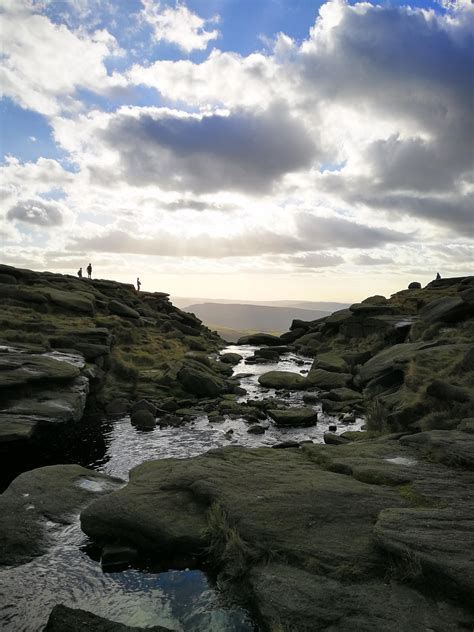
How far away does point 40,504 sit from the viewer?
1257cm

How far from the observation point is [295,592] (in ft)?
27.1

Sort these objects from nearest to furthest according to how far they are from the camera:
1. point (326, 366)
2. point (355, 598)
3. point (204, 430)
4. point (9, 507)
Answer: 1. point (355, 598)
2. point (9, 507)
3. point (204, 430)
4. point (326, 366)

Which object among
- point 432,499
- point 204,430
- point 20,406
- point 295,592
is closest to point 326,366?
point 204,430

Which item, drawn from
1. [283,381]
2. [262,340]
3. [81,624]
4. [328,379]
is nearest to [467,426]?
[81,624]

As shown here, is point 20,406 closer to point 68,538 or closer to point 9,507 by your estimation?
point 9,507

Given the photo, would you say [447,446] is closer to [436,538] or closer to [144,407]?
[436,538]

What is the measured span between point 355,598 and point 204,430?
16.9m

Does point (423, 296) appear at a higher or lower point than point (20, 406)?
higher

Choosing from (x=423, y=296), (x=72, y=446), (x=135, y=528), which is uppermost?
(x=423, y=296)

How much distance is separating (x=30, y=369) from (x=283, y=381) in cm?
2127

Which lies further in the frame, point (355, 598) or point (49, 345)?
point (49, 345)

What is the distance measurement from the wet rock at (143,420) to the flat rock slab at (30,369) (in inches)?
158

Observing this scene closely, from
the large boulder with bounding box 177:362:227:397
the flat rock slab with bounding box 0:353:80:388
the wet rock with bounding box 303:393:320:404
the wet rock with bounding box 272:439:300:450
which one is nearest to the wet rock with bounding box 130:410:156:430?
the flat rock slab with bounding box 0:353:80:388

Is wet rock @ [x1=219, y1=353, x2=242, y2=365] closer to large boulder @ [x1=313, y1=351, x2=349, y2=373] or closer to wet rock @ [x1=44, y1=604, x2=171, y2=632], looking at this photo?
large boulder @ [x1=313, y1=351, x2=349, y2=373]
